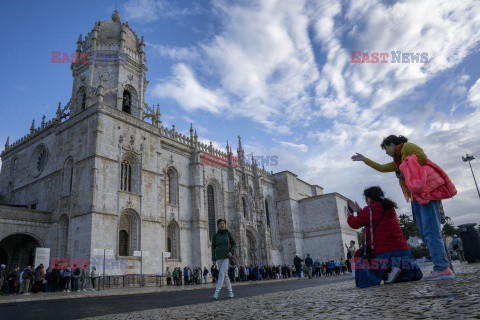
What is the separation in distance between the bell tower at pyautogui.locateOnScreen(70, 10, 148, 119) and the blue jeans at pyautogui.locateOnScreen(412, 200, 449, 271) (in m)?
23.7

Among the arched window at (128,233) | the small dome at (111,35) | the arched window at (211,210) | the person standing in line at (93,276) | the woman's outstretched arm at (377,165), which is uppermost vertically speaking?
the small dome at (111,35)

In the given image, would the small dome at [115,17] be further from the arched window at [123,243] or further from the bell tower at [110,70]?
the arched window at [123,243]

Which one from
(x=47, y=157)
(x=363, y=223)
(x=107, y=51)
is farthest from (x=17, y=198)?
(x=363, y=223)

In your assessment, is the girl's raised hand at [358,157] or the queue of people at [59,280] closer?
the girl's raised hand at [358,157]

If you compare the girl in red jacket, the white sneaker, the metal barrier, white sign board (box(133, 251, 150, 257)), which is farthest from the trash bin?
white sign board (box(133, 251, 150, 257))

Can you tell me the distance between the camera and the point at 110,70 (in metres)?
25.8

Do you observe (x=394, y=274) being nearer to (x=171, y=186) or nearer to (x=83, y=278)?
(x=83, y=278)

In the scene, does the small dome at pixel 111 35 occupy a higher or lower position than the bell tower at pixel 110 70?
higher

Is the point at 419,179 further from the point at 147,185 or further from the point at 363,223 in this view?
the point at 147,185

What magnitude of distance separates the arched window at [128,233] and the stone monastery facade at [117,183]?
0.07 metres

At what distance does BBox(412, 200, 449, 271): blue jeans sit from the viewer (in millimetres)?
4621

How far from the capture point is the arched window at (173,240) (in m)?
25.5

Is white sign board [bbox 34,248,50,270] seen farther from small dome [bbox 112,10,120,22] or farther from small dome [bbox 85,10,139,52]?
small dome [bbox 112,10,120,22]

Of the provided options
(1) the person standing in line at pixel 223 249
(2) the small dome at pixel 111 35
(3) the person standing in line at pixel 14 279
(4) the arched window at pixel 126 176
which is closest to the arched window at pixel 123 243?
(4) the arched window at pixel 126 176
